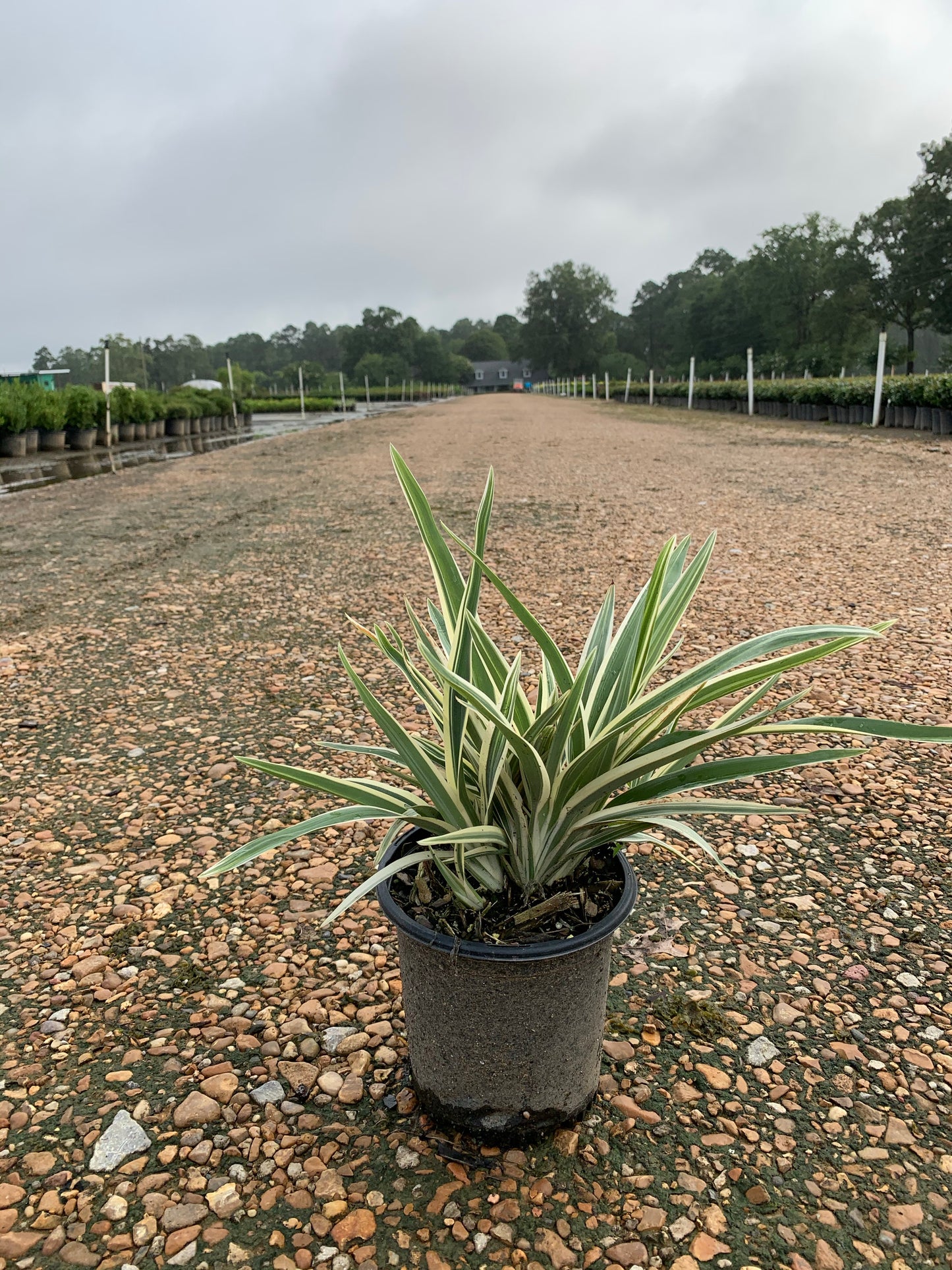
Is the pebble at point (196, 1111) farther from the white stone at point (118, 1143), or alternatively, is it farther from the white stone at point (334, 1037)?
the white stone at point (334, 1037)

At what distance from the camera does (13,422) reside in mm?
13266

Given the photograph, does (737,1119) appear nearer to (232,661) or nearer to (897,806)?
(897,806)

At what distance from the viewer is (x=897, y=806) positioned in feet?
7.53

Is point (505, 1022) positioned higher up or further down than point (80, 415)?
further down

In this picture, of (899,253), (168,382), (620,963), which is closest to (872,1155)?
(620,963)

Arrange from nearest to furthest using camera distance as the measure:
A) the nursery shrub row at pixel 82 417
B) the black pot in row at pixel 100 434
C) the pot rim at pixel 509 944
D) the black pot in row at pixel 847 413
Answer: the pot rim at pixel 509 944, the black pot in row at pixel 847 413, the nursery shrub row at pixel 82 417, the black pot in row at pixel 100 434

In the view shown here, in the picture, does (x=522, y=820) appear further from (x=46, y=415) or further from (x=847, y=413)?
(x=847, y=413)

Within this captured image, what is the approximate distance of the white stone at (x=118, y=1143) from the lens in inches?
50.7

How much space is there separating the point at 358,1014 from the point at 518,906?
51 centimetres

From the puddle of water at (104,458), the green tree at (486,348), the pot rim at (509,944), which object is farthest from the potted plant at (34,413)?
the green tree at (486,348)

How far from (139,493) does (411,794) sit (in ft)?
28.9

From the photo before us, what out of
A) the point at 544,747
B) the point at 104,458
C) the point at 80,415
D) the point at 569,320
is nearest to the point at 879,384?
the point at 104,458

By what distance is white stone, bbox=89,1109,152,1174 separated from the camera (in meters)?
1.29

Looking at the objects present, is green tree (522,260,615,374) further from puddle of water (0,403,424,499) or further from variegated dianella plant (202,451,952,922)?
variegated dianella plant (202,451,952,922)
